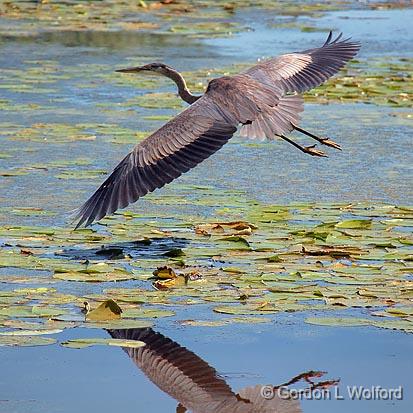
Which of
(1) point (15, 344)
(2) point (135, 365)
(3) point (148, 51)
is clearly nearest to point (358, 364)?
(2) point (135, 365)

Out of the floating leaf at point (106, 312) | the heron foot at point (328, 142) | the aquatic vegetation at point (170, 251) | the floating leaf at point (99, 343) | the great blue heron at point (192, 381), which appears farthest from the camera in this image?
the heron foot at point (328, 142)

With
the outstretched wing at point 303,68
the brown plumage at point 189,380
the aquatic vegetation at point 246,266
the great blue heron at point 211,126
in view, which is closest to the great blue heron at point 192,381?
the brown plumage at point 189,380

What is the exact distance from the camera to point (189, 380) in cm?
453

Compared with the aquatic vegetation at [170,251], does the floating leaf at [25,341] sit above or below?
below

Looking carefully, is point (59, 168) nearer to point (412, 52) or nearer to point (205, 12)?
point (412, 52)

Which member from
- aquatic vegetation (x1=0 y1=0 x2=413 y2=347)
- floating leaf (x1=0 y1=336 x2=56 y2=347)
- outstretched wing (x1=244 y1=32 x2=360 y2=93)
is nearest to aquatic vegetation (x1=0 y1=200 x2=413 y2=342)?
aquatic vegetation (x1=0 y1=0 x2=413 y2=347)

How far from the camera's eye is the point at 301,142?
937 centimetres

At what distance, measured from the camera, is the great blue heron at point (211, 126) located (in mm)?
6062

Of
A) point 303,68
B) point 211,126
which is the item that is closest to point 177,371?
point 211,126

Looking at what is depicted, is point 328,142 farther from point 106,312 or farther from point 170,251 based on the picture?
point 106,312

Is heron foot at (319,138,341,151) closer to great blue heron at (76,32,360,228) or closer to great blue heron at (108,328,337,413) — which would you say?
great blue heron at (76,32,360,228)

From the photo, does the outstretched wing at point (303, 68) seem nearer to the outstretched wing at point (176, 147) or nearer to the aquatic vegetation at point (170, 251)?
the outstretched wing at point (176, 147)

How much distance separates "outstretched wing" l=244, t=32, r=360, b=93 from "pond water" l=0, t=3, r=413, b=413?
0.65 meters

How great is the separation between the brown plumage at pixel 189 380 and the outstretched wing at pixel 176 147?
1.15m
